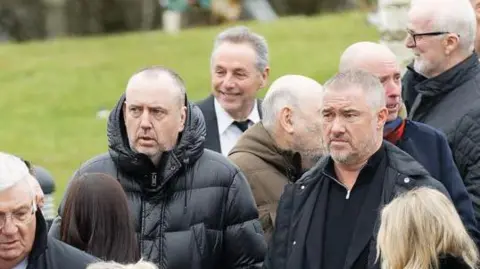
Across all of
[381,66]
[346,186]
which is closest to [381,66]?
[381,66]

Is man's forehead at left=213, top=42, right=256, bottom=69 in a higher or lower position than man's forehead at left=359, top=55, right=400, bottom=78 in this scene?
lower

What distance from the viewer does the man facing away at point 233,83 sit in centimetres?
771

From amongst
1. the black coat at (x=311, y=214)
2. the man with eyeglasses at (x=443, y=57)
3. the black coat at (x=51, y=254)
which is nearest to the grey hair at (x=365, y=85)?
the black coat at (x=311, y=214)

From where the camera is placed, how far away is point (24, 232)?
16.7ft

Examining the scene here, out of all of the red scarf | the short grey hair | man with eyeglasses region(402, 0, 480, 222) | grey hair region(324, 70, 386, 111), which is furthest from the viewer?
man with eyeglasses region(402, 0, 480, 222)

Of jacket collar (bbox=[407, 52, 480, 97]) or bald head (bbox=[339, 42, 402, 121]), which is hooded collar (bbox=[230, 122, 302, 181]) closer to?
bald head (bbox=[339, 42, 402, 121])

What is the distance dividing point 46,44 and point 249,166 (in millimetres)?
15016

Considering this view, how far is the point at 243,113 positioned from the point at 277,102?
1.20m

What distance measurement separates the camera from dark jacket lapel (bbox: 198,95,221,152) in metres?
7.73

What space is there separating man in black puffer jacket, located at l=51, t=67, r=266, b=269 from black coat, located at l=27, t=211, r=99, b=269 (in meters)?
0.75

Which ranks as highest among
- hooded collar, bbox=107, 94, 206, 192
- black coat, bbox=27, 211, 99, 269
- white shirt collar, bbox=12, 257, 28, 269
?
hooded collar, bbox=107, 94, 206, 192

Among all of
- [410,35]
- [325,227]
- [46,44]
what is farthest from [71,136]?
[325,227]

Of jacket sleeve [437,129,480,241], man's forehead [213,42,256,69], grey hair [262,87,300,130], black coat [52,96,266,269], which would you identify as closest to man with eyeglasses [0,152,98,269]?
black coat [52,96,266,269]

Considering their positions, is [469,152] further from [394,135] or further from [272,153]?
[272,153]
